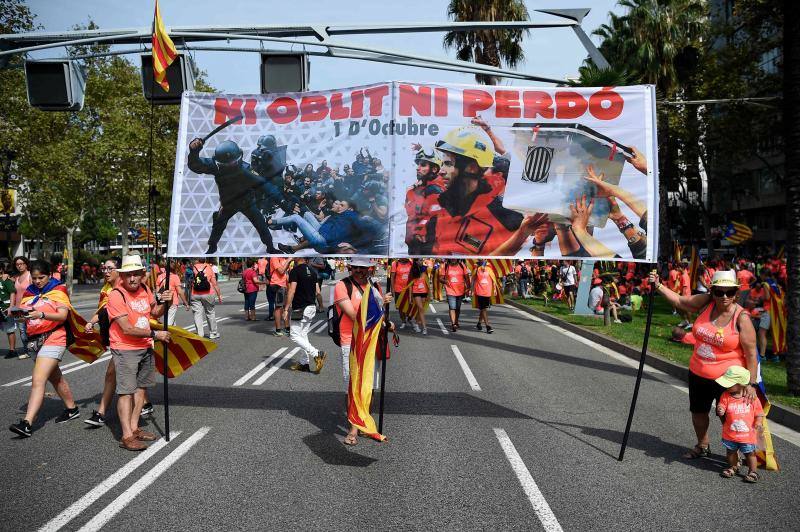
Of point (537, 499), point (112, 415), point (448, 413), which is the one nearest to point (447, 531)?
point (537, 499)

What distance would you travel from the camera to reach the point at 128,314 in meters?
6.52

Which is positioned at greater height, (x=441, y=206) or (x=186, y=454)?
(x=441, y=206)

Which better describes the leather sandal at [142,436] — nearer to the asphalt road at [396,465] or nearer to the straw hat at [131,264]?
the asphalt road at [396,465]

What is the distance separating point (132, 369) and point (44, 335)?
4.27ft

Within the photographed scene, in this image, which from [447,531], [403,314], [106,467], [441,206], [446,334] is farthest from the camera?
[403,314]

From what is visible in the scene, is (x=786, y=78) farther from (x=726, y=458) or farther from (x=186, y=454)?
(x=186, y=454)

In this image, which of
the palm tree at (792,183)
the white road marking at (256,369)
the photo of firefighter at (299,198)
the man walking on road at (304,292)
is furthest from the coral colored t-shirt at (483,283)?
the photo of firefighter at (299,198)

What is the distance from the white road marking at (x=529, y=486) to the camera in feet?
15.0

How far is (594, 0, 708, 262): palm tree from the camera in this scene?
91.4 feet

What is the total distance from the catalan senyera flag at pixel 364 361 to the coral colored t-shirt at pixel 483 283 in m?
9.67

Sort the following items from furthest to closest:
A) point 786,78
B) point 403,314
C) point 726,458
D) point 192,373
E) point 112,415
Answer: point 403,314
point 192,373
point 786,78
point 112,415
point 726,458

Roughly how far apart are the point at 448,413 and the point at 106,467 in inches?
147

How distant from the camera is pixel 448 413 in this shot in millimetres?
7770

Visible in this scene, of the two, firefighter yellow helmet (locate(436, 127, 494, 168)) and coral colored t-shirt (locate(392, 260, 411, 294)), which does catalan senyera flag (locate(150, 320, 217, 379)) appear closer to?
firefighter yellow helmet (locate(436, 127, 494, 168))
